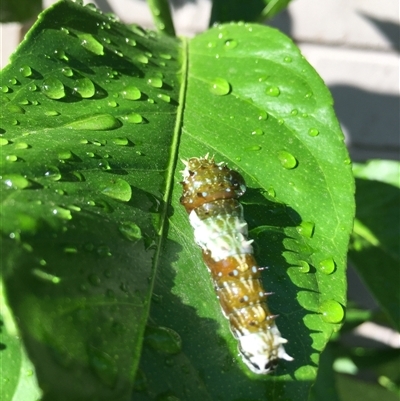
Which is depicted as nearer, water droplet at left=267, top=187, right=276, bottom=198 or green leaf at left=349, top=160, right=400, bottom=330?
water droplet at left=267, top=187, right=276, bottom=198

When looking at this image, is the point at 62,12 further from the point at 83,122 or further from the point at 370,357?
the point at 370,357

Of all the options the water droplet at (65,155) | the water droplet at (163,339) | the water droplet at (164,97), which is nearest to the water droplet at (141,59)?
the water droplet at (164,97)

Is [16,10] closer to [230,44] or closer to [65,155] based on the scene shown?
[230,44]

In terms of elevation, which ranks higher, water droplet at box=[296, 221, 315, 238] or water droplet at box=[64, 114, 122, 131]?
water droplet at box=[64, 114, 122, 131]

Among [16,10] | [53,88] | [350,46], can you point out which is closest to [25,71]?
[53,88]

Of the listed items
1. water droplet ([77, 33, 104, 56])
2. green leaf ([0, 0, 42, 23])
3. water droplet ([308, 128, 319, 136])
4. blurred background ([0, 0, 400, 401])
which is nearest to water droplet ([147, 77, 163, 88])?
water droplet ([77, 33, 104, 56])

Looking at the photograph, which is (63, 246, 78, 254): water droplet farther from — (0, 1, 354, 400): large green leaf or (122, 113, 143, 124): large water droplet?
(122, 113, 143, 124): large water droplet

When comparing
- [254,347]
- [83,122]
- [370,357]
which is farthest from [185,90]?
[370,357]

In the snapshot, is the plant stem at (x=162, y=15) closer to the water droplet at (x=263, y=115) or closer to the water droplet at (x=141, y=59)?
the water droplet at (x=141, y=59)
